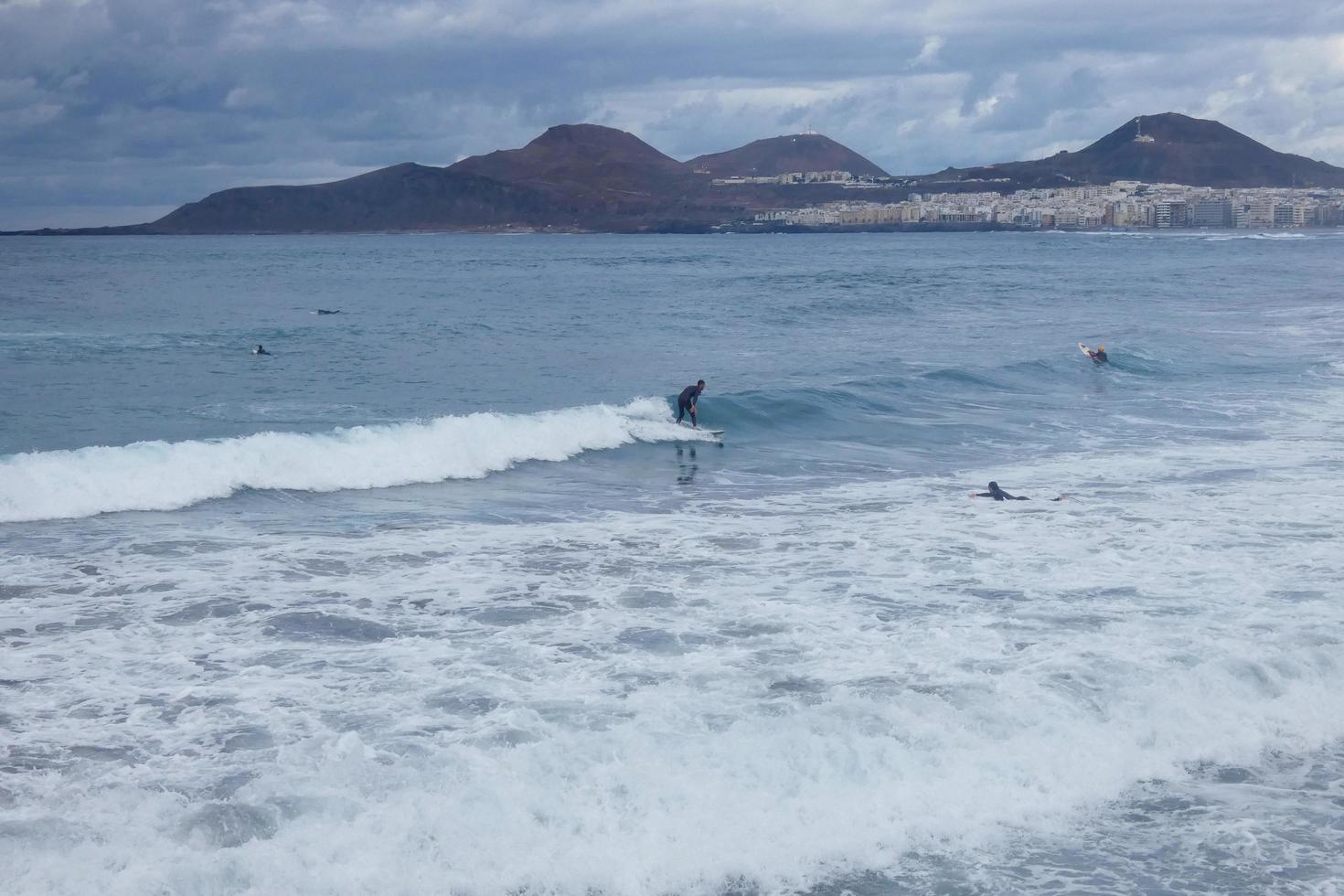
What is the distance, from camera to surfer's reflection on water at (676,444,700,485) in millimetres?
19656

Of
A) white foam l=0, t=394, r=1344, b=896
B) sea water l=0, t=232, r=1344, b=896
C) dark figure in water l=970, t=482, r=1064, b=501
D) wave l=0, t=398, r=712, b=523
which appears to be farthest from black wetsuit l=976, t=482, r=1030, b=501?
wave l=0, t=398, r=712, b=523

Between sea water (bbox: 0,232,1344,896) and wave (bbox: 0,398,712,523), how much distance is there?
3.1 inches

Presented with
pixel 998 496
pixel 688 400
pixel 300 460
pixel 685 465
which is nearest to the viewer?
Answer: pixel 998 496

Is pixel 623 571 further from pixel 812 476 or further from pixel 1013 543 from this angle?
pixel 812 476

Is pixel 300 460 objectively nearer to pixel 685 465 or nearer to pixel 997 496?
pixel 685 465

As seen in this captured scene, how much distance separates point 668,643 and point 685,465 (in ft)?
32.4

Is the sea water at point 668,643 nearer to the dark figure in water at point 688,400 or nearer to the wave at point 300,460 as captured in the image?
the wave at point 300,460

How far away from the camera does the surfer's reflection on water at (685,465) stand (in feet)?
64.5

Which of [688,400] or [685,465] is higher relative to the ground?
[688,400]

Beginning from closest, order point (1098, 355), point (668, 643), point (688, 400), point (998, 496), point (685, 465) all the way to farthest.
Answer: point (668, 643), point (998, 496), point (685, 465), point (688, 400), point (1098, 355)

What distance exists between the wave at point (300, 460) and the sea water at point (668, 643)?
8cm

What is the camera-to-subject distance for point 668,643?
11.1m

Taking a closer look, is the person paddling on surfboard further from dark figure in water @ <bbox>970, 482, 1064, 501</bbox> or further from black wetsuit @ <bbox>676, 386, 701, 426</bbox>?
dark figure in water @ <bbox>970, 482, 1064, 501</bbox>

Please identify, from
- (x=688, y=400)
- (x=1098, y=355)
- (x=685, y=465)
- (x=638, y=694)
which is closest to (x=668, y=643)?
(x=638, y=694)
